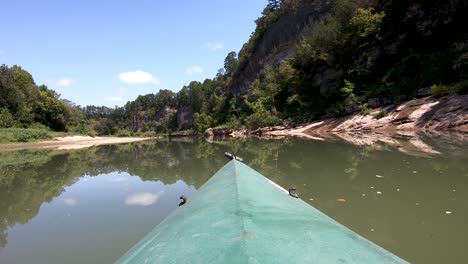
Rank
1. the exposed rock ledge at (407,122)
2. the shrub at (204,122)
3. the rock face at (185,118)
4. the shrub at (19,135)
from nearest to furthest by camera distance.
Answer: the exposed rock ledge at (407,122), the shrub at (19,135), the shrub at (204,122), the rock face at (185,118)

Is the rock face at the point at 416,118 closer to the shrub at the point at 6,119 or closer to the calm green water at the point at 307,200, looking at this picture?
the calm green water at the point at 307,200

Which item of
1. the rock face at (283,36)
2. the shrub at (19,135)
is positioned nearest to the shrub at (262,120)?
the rock face at (283,36)

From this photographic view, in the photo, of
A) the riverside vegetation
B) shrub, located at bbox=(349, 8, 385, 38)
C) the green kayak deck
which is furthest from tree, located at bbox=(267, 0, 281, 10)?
the green kayak deck

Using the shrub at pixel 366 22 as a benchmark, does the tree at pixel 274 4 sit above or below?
above

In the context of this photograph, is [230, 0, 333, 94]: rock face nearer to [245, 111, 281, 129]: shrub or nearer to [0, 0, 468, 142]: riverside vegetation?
[0, 0, 468, 142]: riverside vegetation

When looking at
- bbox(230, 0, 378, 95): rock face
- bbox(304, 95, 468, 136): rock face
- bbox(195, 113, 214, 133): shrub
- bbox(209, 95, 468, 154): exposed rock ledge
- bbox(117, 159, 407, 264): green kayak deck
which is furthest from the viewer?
bbox(195, 113, 214, 133): shrub

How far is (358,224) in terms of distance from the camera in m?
3.78

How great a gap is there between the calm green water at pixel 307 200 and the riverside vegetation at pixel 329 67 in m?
11.8

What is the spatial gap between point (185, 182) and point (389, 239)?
511 centimetres

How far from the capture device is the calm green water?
138 inches

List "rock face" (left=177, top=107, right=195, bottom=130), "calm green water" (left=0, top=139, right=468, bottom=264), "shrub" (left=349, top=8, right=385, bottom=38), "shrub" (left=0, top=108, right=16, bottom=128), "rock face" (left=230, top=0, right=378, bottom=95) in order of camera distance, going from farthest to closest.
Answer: "rock face" (left=177, top=107, right=195, bottom=130) < "shrub" (left=0, top=108, right=16, bottom=128) < "rock face" (left=230, top=0, right=378, bottom=95) < "shrub" (left=349, top=8, right=385, bottom=38) < "calm green water" (left=0, top=139, right=468, bottom=264)

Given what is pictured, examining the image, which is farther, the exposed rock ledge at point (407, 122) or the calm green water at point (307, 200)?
the exposed rock ledge at point (407, 122)

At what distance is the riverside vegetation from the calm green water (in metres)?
11.8

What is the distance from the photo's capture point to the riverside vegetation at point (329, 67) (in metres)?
20.3
